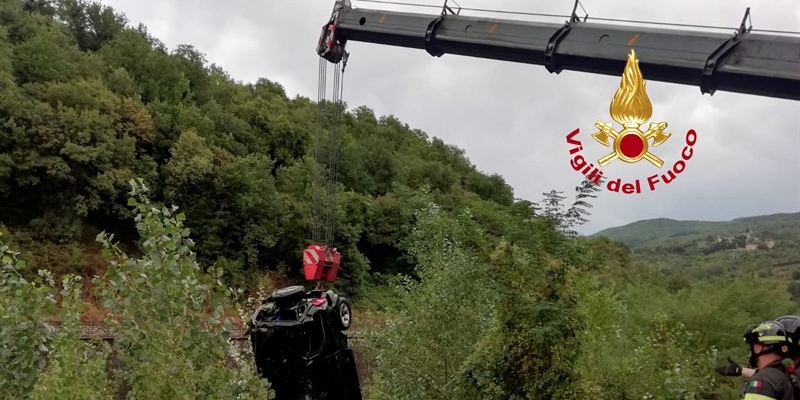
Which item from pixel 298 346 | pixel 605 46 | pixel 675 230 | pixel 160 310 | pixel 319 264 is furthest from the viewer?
pixel 675 230

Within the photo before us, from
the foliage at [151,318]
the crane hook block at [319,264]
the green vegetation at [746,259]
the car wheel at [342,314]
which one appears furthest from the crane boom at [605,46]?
the green vegetation at [746,259]

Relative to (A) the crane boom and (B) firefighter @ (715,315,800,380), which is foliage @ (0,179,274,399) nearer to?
(B) firefighter @ (715,315,800,380)

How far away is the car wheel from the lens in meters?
8.38

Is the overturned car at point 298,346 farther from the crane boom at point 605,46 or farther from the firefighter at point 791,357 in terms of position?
the firefighter at point 791,357

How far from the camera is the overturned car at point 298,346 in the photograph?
787 centimetres

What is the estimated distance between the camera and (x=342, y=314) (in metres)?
8.49

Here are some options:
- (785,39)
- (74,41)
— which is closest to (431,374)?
(785,39)

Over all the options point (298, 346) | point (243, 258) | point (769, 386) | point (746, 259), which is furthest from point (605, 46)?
point (746, 259)

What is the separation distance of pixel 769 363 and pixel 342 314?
5.39m

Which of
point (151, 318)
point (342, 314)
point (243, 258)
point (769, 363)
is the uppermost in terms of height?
point (243, 258)

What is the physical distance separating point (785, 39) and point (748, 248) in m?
48.6

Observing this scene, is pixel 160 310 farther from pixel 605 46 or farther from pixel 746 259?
pixel 746 259

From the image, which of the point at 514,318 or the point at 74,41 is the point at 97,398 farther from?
the point at 74,41

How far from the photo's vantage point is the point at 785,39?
743cm
